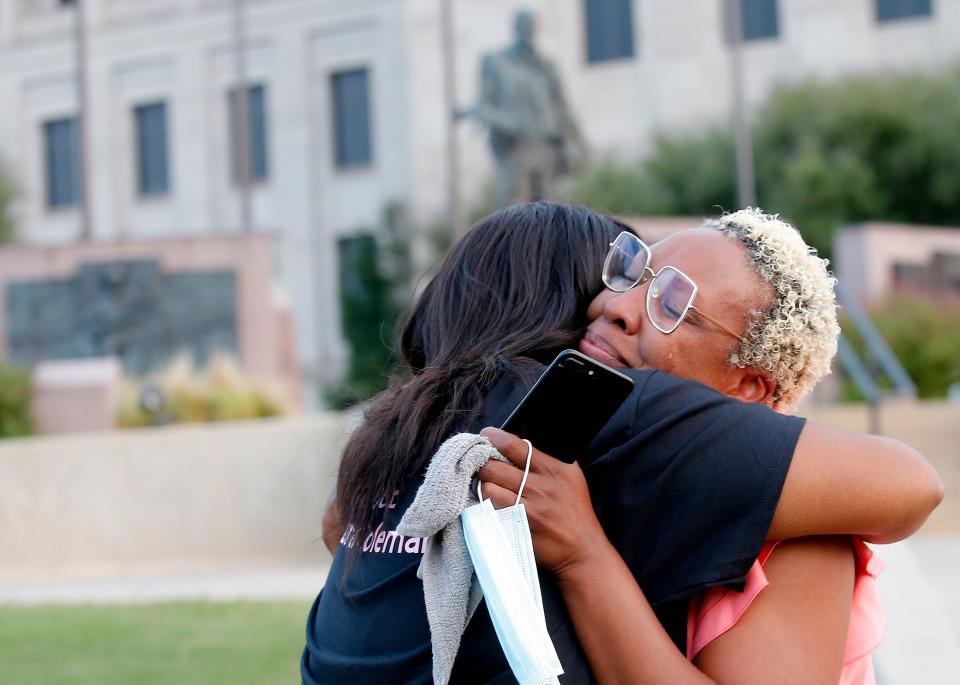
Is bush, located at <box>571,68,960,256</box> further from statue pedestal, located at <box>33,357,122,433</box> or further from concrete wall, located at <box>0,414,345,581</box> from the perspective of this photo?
concrete wall, located at <box>0,414,345,581</box>

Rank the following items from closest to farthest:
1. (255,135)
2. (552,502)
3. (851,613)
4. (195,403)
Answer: (552,502) < (851,613) < (195,403) < (255,135)

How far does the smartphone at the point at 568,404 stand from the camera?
4.94ft

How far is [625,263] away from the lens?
6.36 ft

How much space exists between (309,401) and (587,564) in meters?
30.2

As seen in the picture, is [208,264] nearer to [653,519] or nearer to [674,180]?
[674,180]

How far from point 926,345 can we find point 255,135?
78.9ft

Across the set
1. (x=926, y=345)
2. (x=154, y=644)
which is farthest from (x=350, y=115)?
(x=154, y=644)

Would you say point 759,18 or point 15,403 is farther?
point 759,18

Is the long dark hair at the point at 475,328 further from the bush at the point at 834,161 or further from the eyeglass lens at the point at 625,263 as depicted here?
the bush at the point at 834,161

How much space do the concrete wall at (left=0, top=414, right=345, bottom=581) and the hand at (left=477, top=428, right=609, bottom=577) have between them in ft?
29.5

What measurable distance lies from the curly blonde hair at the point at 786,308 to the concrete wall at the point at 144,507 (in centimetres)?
880

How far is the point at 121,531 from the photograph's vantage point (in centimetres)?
1058

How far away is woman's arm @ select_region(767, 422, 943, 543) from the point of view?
1566 millimetres

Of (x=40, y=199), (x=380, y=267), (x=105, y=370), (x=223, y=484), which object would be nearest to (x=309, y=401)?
(x=380, y=267)
